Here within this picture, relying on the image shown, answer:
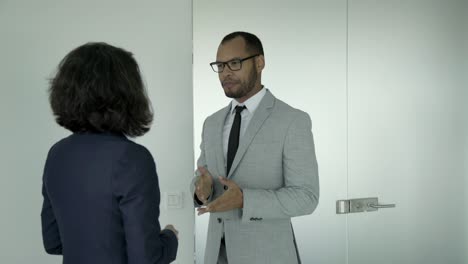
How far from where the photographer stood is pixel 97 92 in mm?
1259

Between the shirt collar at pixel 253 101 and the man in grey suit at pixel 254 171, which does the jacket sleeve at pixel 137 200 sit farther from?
the shirt collar at pixel 253 101

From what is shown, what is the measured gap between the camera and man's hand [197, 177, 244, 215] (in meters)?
1.64

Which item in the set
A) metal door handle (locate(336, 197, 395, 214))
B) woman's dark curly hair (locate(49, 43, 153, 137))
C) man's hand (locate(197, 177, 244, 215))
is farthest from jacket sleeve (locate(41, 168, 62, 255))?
metal door handle (locate(336, 197, 395, 214))

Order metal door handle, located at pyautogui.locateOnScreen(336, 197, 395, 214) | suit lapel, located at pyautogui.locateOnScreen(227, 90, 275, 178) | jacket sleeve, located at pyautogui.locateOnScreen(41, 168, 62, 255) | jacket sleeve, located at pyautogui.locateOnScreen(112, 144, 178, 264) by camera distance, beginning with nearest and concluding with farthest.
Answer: jacket sleeve, located at pyautogui.locateOnScreen(112, 144, 178, 264)
jacket sleeve, located at pyautogui.locateOnScreen(41, 168, 62, 255)
suit lapel, located at pyautogui.locateOnScreen(227, 90, 275, 178)
metal door handle, located at pyautogui.locateOnScreen(336, 197, 395, 214)

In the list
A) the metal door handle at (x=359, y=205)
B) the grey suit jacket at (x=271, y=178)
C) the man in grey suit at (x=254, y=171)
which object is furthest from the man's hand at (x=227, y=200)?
the metal door handle at (x=359, y=205)

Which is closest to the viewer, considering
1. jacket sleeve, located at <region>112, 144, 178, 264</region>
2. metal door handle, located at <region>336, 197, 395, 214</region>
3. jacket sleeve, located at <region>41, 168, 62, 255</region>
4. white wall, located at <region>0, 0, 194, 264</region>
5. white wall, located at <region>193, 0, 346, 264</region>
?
jacket sleeve, located at <region>112, 144, 178, 264</region>

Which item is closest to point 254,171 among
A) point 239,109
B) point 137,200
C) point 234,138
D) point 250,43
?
point 234,138

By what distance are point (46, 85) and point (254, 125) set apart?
1197mm

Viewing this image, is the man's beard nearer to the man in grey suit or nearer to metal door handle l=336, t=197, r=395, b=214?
the man in grey suit

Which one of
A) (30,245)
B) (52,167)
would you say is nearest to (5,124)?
(30,245)

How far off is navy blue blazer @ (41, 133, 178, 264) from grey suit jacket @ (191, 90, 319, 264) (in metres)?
0.62

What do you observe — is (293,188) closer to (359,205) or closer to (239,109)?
(239,109)

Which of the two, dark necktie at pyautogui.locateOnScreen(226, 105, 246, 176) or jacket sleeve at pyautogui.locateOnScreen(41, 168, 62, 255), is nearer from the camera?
jacket sleeve at pyautogui.locateOnScreen(41, 168, 62, 255)

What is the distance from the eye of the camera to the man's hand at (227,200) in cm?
164
